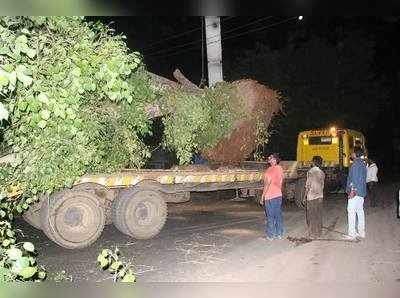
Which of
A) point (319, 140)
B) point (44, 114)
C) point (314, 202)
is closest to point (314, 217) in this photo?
point (314, 202)

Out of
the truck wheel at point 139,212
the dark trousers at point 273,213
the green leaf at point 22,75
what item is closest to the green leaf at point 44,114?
the green leaf at point 22,75

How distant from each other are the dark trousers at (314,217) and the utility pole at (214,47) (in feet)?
21.4

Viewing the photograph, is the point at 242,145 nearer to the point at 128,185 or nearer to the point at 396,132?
the point at 128,185

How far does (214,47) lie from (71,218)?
352 inches

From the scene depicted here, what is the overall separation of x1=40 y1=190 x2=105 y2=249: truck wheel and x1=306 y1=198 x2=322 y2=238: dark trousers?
4.61 meters

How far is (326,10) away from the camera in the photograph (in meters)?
1.40

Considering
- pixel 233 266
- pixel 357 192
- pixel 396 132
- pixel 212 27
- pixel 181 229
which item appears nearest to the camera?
pixel 233 266

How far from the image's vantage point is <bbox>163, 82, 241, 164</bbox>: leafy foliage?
10.2 m

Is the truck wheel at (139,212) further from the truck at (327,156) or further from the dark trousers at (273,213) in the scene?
the truck at (327,156)

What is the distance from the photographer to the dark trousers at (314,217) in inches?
387

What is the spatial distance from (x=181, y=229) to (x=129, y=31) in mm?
21546

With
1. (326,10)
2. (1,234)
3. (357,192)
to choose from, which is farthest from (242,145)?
(326,10)

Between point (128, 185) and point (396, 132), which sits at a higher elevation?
point (396, 132)

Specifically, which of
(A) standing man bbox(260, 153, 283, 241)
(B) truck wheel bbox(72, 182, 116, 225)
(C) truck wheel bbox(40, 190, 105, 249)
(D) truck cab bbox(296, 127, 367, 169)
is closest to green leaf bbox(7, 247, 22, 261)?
(C) truck wheel bbox(40, 190, 105, 249)
